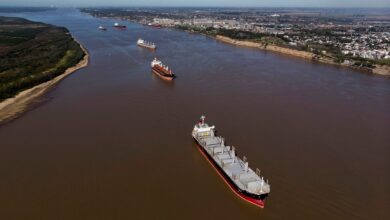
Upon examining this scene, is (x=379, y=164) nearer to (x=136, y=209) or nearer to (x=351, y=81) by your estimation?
(x=136, y=209)

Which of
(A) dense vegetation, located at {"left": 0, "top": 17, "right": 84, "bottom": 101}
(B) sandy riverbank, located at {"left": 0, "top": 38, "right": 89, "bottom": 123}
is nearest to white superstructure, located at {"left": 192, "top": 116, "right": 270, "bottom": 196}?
(B) sandy riverbank, located at {"left": 0, "top": 38, "right": 89, "bottom": 123}

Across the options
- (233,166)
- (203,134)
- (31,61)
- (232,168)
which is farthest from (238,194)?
(31,61)

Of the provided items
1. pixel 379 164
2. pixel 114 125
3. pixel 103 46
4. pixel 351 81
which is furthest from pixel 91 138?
pixel 103 46

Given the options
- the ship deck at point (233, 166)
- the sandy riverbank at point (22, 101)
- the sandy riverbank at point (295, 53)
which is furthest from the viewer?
the sandy riverbank at point (295, 53)

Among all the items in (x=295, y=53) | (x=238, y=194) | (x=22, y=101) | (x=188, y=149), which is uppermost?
(x=295, y=53)

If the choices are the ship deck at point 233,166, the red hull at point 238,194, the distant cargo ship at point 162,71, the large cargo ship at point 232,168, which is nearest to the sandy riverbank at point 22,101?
the distant cargo ship at point 162,71

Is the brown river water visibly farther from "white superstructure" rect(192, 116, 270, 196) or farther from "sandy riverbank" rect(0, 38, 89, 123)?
"sandy riverbank" rect(0, 38, 89, 123)

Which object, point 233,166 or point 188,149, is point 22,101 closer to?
point 188,149

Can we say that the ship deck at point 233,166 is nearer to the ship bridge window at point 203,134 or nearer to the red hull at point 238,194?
the ship bridge window at point 203,134
